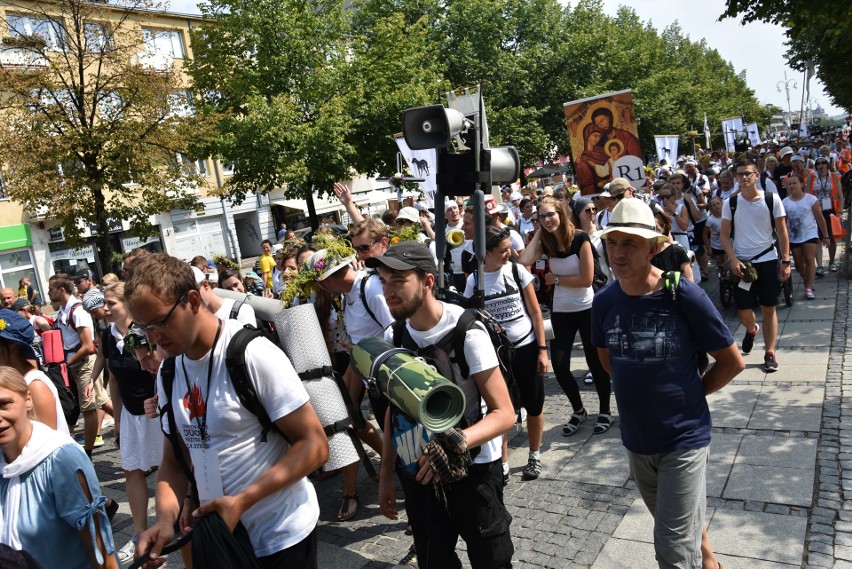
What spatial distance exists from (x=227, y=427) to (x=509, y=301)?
300 centimetres

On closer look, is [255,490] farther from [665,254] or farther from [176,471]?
[665,254]

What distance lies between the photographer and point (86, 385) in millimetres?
7449

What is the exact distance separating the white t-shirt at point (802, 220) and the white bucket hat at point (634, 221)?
725cm

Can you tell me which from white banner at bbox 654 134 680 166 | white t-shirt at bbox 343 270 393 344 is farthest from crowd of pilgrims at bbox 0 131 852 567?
white banner at bbox 654 134 680 166

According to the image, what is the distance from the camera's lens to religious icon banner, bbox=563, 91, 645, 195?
8.91 meters

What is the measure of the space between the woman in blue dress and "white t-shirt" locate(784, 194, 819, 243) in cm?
920

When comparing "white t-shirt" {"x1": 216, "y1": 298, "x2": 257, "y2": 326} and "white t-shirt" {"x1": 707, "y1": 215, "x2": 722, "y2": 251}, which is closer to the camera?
"white t-shirt" {"x1": 216, "y1": 298, "x2": 257, "y2": 326}

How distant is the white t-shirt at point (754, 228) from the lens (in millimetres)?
6566

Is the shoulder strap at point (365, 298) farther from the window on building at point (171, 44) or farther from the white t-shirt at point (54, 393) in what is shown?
the window on building at point (171, 44)

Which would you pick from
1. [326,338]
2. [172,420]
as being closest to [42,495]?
[172,420]

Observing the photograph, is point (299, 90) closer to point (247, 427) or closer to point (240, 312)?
point (240, 312)

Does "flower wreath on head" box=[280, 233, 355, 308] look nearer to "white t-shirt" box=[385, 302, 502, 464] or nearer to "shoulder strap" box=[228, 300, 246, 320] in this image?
"shoulder strap" box=[228, 300, 246, 320]

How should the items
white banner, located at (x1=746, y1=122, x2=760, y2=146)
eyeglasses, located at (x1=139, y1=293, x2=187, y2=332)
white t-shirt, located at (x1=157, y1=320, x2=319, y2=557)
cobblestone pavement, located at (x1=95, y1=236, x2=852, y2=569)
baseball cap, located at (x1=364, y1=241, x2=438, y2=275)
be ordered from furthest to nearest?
white banner, located at (x1=746, y1=122, x2=760, y2=146) < cobblestone pavement, located at (x1=95, y1=236, x2=852, y2=569) < baseball cap, located at (x1=364, y1=241, x2=438, y2=275) < white t-shirt, located at (x1=157, y1=320, x2=319, y2=557) < eyeglasses, located at (x1=139, y1=293, x2=187, y2=332)

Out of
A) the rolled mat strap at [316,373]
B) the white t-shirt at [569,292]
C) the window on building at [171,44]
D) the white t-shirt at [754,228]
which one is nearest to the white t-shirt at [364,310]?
the rolled mat strap at [316,373]
